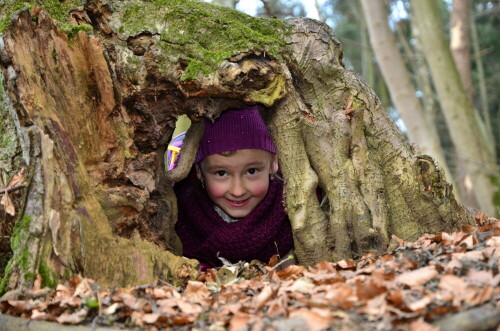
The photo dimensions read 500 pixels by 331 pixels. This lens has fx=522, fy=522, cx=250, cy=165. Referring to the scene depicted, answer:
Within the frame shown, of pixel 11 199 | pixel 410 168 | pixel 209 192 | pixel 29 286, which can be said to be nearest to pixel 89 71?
pixel 11 199

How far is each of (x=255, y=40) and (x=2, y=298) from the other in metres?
2.25

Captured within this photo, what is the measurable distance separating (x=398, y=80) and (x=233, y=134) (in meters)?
5.03

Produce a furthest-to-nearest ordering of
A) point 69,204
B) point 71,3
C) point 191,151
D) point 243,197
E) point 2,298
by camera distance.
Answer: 1. point 243,197
2. point 191,151
3. point 71,3
4. point 69,204
5. point 2,298

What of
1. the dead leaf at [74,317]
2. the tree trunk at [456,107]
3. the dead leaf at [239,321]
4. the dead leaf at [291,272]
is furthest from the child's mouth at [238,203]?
the tree trunk at [456,107]

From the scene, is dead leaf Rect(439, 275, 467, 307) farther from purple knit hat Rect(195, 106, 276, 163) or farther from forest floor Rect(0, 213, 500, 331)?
purple knit hat Rect(195, 106, 276, 163)

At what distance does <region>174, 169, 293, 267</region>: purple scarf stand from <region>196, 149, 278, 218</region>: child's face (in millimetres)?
119

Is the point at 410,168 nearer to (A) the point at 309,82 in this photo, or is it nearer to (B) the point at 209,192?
(A) the point at 309,82

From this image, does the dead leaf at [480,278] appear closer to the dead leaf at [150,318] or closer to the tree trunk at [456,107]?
the dead leaf at [150,318]

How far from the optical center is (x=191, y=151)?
13.6ft

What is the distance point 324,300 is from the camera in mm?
2076

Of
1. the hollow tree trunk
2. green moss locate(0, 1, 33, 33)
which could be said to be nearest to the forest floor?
the hollow tree trunk

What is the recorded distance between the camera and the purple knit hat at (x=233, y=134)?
14.5 ft

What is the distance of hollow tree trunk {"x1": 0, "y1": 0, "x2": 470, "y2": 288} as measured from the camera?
3229 mm

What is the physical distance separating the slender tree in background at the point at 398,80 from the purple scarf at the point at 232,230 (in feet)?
14.9
